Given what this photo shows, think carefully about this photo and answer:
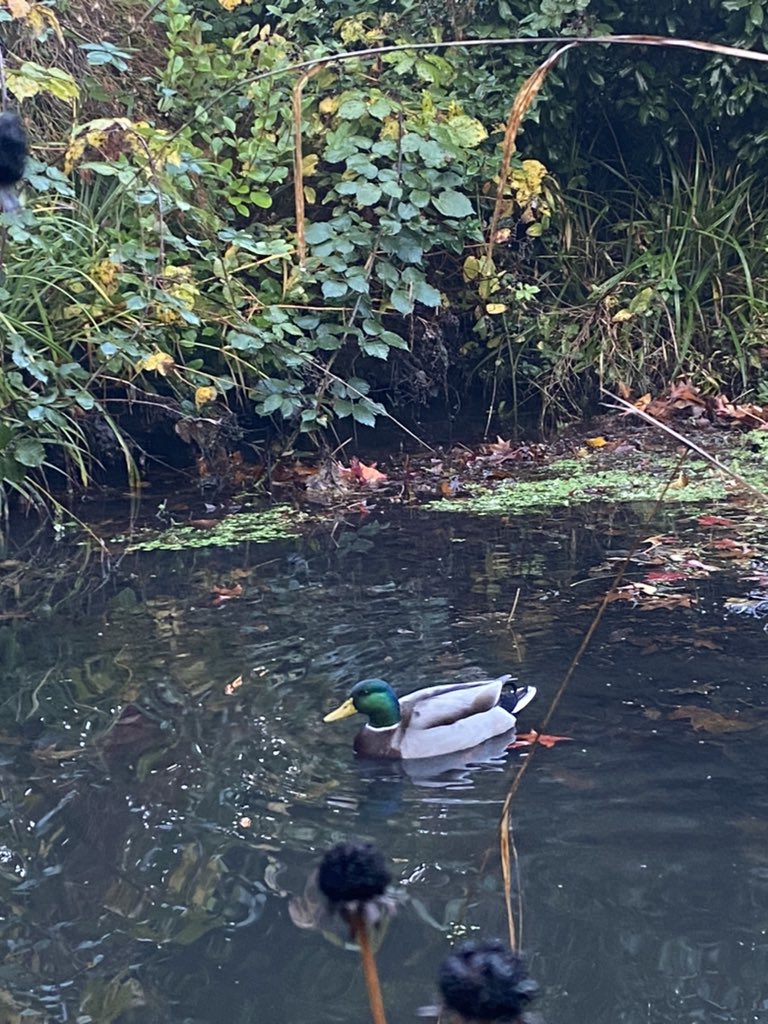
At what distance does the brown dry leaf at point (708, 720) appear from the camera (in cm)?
394

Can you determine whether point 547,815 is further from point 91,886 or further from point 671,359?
point 671,359

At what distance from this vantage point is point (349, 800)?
12.1 ft

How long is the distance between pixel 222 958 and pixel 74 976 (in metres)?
0.32

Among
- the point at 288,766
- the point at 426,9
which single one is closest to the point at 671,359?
the point at 426,9

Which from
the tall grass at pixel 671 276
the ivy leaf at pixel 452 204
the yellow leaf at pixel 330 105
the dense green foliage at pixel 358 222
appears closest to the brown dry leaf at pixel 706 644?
the dense green foliage at pixel 358 222

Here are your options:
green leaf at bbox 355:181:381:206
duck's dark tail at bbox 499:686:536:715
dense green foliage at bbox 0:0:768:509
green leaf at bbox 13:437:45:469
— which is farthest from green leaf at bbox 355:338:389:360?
duck's dark tail at bbox 499:686:536:715

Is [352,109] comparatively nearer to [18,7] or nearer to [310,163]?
[310,163]

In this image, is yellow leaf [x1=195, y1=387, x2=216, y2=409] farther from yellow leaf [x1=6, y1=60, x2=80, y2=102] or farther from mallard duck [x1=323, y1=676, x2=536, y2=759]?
mallard duck [x1=323, y1=676, x2=536, y2=759]

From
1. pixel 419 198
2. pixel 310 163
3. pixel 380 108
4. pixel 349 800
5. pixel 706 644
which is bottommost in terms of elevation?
pixel 706 644

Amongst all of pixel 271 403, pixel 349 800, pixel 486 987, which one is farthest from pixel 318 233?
pixel 486 987

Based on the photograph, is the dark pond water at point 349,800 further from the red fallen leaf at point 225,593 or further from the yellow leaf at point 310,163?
the yellow leaf at point 310,163

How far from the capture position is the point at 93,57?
683 centimetres

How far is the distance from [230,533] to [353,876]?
5.35 meters

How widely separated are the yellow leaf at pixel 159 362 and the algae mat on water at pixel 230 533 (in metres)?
0.85
